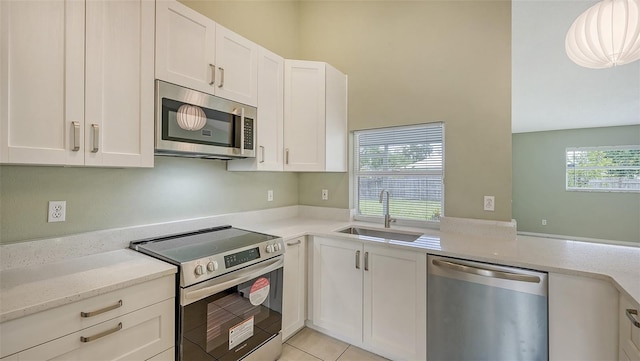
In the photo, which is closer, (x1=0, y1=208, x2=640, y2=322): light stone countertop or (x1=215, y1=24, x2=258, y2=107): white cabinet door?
(x1=0, y1=208, x2=640, y2=322): light stone countertop

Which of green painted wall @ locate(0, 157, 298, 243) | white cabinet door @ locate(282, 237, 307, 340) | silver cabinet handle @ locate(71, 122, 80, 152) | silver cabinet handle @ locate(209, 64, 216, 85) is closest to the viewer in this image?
silver cabinet handle @ locate(71, 122, 80, 152)

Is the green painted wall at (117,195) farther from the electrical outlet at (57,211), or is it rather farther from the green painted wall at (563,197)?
the green painted wall at (563,197)

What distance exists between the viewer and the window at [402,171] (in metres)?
2.48

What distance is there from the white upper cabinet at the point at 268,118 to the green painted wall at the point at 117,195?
0.28 meters

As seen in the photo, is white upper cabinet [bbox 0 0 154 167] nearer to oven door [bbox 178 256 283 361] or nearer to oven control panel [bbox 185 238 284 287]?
oven control panel [bbox 185 238 284 287]

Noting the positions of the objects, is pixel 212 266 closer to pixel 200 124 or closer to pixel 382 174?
pixel 200 124

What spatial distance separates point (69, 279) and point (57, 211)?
486 millimetres

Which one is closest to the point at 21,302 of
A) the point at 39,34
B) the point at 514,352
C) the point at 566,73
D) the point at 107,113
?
the point at 107,113

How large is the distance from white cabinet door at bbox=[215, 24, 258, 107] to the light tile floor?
77.0 inches

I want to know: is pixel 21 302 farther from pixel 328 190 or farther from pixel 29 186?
pixel 328 190

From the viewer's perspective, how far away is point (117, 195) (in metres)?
1.69

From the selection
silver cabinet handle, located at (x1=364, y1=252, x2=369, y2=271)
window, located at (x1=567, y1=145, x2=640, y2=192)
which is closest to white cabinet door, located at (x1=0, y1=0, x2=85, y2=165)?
silver cabinet handle, located at (x1=364, y1=252, x2=369, y2=271)

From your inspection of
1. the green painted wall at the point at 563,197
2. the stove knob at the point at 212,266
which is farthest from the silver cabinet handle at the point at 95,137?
the green painted wall at the point at 563,197

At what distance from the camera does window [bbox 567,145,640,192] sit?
5.82 metres
